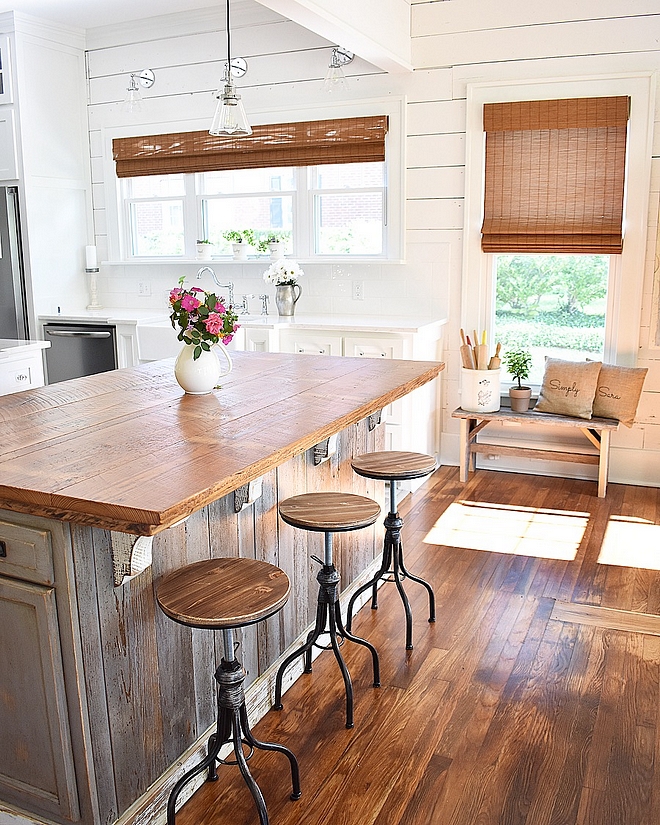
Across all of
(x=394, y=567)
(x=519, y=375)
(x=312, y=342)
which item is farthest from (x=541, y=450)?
(x=394, y=567)

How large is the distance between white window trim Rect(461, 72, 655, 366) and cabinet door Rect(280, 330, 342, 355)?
0.89 meters

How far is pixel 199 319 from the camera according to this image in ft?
8.97

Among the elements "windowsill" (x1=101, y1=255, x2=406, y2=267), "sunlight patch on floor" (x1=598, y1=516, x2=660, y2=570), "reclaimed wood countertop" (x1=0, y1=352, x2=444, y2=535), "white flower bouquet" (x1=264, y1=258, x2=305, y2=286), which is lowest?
"sunlight patch on floor" (x1=598, y1=516, x2=660, y2=570)

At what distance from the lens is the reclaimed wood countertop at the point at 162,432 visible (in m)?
1.69

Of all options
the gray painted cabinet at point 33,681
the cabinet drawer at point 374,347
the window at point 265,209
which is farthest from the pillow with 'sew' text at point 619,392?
the gray painted cabinet at point 33,681

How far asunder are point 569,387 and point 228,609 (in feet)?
11.1

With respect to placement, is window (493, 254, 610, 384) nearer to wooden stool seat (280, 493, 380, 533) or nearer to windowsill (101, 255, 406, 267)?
windowsill (101, 255, 406, 267)

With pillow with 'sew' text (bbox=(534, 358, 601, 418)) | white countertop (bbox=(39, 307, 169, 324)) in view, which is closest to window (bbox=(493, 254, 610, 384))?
pillow with 'sew' text (bbox=(534, 358, 601, 418))

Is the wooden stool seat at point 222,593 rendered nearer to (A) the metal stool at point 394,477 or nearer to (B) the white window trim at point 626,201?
(A) the metal stool at point 394,477

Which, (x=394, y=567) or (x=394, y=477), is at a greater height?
(x=394, y=477)

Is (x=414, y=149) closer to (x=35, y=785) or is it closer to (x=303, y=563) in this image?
(x=303, y=563)

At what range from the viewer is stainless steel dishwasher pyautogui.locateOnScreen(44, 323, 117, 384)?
18.7 ft

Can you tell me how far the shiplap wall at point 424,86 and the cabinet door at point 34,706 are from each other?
382 centimetres

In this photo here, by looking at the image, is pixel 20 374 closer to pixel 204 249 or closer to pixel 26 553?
pixel 204 249
